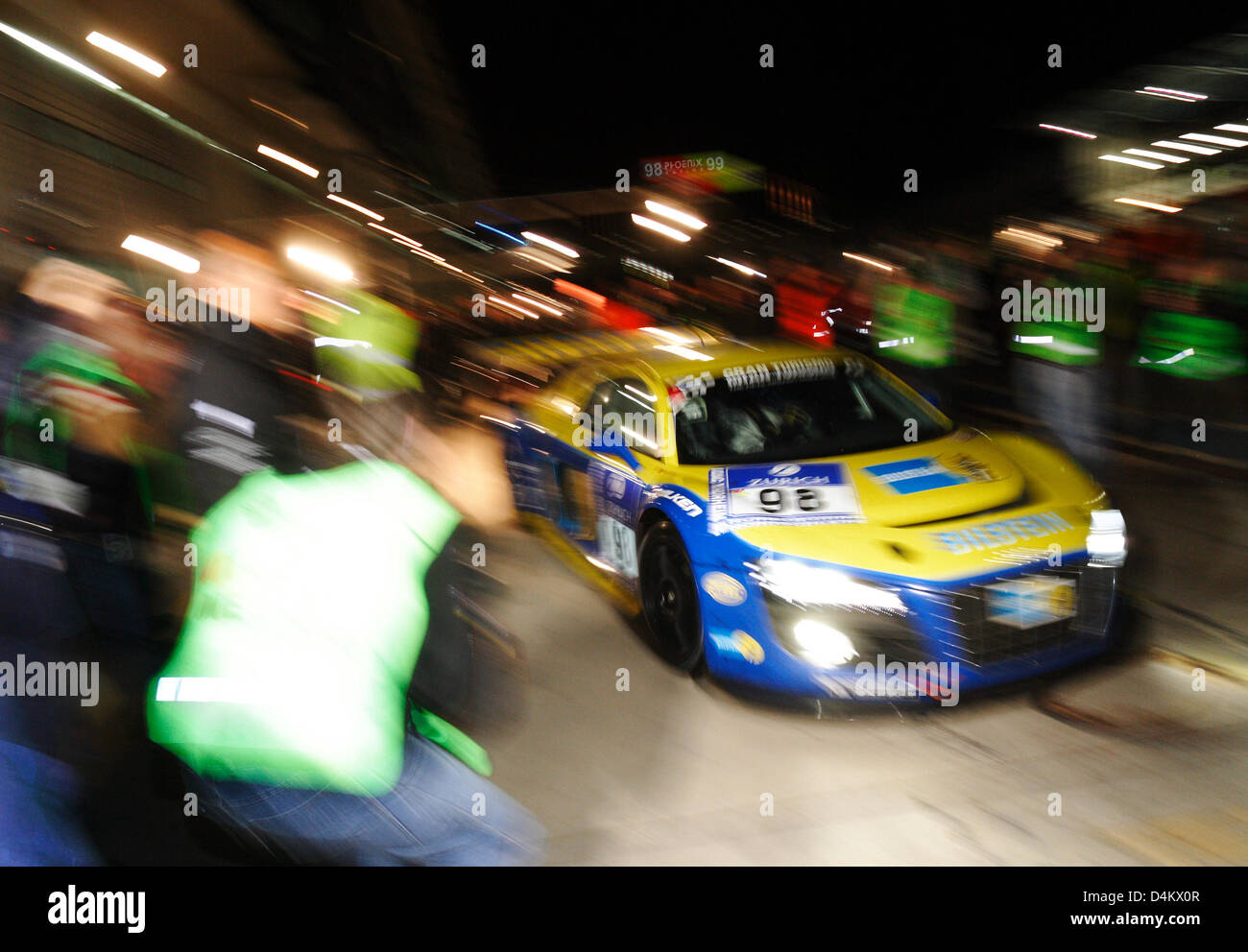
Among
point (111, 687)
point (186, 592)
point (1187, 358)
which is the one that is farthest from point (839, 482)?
point (1187, 358)

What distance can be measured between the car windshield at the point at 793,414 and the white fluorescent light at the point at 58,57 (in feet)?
15.3

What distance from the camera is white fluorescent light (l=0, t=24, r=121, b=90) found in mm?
5834

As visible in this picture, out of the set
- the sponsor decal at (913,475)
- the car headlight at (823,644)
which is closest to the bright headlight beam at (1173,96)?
the sponsor decal at (913,475)

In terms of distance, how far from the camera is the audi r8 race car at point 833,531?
3.42 metres

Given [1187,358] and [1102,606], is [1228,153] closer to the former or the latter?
[1187,358]

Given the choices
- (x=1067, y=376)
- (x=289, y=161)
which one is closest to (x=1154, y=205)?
(x=1067, y=376)

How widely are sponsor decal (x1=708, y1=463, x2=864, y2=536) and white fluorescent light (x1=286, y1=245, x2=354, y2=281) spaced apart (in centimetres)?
679

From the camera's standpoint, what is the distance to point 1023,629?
11.4 feet

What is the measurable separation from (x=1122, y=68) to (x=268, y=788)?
11685 mm

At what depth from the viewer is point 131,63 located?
25.1 feet

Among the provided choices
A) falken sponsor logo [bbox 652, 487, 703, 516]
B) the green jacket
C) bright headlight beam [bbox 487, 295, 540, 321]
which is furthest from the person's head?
bright headlight beam [bbox 487, 295, 540, 321]

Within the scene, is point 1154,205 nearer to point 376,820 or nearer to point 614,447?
point 614,447

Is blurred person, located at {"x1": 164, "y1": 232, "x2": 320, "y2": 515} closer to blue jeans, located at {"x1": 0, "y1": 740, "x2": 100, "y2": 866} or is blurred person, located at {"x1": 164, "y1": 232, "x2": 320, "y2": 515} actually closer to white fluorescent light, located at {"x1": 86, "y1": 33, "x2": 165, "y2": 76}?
blue jeans, located at {"x1": 0, "y1": 740, "x2": 100, "y2": 866}

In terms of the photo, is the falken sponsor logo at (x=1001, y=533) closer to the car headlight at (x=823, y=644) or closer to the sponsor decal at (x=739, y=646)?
the car headlight at (x=823, y=644)
